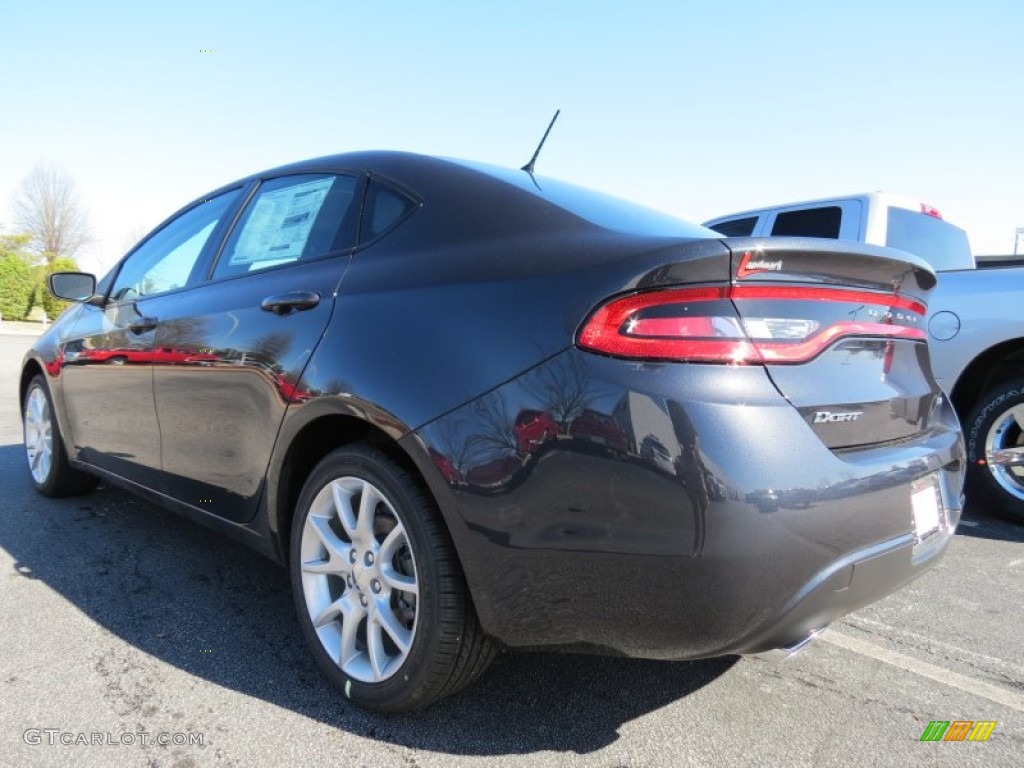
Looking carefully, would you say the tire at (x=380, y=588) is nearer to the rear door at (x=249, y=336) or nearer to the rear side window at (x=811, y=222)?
the rear door at (x=249, y=336)

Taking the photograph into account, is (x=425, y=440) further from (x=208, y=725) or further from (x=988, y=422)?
(x=988, y=422)

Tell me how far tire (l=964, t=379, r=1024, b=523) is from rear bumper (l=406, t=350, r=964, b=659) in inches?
110

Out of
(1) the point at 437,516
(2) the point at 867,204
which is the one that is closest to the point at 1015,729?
(1) the point at 437,516

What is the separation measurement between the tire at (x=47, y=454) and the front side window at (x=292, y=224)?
198cm

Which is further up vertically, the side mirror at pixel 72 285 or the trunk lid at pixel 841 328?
the trunk lid at pixel 841 328

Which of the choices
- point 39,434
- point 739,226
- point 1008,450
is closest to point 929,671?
point 1008,450

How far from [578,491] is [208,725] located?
1.29m

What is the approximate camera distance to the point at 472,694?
6.84 feet

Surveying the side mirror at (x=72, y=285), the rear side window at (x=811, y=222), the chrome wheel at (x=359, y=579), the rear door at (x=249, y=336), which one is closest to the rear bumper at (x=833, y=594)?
the chrome wheel at (x=359, y=579)

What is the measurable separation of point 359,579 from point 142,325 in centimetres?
177

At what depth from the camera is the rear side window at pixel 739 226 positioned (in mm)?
5441

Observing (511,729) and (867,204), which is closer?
(511,729)

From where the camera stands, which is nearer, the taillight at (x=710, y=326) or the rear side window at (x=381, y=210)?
the taillight at (x=710, y=326)

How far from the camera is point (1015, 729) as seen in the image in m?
1.95
